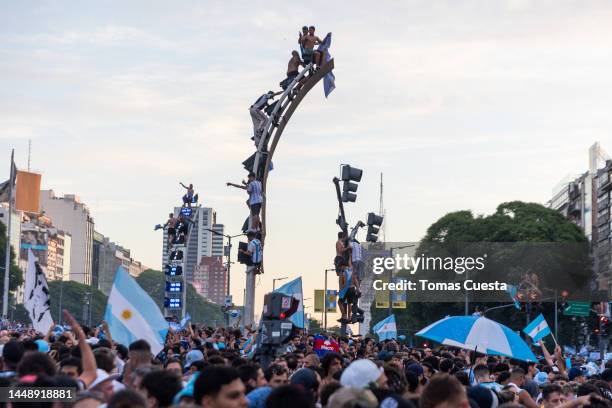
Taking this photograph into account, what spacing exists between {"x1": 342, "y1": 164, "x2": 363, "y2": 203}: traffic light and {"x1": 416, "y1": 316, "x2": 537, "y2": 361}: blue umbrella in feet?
40.6

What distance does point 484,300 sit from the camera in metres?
82.2

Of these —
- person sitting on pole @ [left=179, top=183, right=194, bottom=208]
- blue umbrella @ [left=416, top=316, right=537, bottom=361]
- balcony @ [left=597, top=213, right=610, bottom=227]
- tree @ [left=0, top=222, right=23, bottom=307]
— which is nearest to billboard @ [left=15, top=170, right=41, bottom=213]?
tree @ [left=0, top=222, right=23, bottom=307]

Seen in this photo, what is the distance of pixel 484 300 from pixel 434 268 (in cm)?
655

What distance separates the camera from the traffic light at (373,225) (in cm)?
3325

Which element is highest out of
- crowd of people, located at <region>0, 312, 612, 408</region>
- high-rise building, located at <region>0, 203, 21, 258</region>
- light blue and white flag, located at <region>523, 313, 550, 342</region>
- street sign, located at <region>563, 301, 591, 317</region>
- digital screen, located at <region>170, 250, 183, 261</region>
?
high-rise building, located at <region>0, 203, 21, 258</region>

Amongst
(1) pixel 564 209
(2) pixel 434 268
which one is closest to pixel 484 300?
(2) pixel 434 268

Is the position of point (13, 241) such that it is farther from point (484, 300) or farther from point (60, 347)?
point (60, 347)

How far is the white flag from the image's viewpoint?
60.7 ft

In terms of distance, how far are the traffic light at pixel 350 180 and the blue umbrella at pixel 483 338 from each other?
12.4 metres

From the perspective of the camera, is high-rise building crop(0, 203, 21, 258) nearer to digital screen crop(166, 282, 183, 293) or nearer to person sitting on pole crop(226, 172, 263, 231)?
digital screen crop(166, 282, 183, 293)

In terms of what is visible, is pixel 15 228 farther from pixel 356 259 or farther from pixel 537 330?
pixel 537 330

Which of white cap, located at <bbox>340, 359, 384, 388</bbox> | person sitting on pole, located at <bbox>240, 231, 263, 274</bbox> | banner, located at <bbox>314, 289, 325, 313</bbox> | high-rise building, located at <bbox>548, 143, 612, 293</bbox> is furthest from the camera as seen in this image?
high-rise building, located at <bbox>548, 143, 612, 293</bbox>

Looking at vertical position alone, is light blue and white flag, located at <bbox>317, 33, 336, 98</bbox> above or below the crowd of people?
above

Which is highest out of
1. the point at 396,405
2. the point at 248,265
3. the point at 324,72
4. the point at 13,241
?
the point at 13,241
